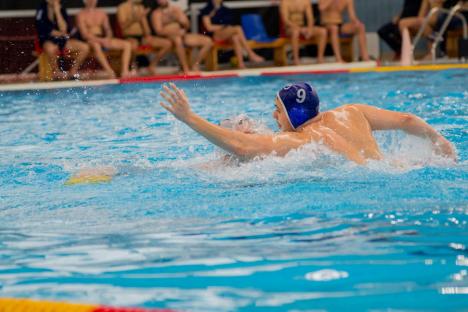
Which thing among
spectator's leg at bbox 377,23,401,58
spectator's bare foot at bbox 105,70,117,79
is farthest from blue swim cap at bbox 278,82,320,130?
spectator's leg at bbox 377,23,401,58

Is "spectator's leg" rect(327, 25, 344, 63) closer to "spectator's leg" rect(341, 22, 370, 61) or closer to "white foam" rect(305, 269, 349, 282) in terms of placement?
"spectator's leg" rect(341, 22, 370, 61)

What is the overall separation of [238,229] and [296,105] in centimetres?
129

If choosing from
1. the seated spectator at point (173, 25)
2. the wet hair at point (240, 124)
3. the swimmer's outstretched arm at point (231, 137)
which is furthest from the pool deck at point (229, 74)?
the swimmer's outstretched arm at point (231, 137)

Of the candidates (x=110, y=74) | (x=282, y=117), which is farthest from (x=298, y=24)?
(x=282, y=117)

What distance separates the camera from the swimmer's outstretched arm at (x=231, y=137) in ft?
14.1

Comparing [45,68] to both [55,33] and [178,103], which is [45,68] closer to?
[55,33]

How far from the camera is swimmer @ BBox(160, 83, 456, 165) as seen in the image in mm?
4672

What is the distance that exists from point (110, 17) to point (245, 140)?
35.5 ft

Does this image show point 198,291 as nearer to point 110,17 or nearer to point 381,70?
point 381,70

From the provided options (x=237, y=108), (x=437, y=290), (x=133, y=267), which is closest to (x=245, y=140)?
(x=133, y=267)

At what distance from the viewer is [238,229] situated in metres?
3.78

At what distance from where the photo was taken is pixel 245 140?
4609mm

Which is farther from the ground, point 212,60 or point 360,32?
point 360,32

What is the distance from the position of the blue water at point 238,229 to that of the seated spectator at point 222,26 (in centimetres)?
743
